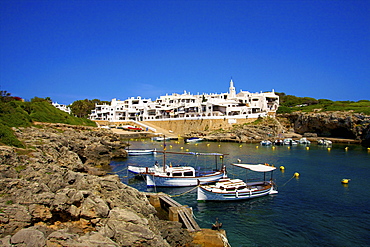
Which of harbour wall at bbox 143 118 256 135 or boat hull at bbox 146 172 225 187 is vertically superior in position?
harbour wall at bbox 143 118 256 135

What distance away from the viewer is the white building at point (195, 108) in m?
80.8

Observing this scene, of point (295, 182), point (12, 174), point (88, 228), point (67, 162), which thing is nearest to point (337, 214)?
point (295, 182)

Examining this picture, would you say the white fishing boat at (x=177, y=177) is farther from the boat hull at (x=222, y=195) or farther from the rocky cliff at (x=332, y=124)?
the rocky cliff at (x=332, y=124)

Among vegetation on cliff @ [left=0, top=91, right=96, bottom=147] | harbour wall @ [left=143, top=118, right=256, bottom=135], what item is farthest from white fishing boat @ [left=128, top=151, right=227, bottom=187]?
harbour wall @ [left=143, top=118, right=256, bottom=135]

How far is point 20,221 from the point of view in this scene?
356 inches

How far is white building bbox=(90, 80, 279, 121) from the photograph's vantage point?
265 ft

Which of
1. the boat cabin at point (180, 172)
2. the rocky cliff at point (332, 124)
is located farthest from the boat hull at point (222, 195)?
the rocky cliff at point (332, 124)

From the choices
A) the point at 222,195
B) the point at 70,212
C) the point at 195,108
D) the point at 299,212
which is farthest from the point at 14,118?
the point at 195,108

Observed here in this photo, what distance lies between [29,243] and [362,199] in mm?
21661

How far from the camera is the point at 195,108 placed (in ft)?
283

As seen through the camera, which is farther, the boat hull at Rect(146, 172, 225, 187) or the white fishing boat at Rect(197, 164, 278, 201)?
the boat hull at Rect(146, 172, 225, 187)

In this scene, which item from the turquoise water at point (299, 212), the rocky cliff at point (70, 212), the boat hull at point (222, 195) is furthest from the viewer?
the boat hull at point (222, 195)

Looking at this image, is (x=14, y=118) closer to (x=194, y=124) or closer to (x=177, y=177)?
(x=177, y=177)

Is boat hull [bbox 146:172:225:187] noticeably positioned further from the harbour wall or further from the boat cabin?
the harbour wall
